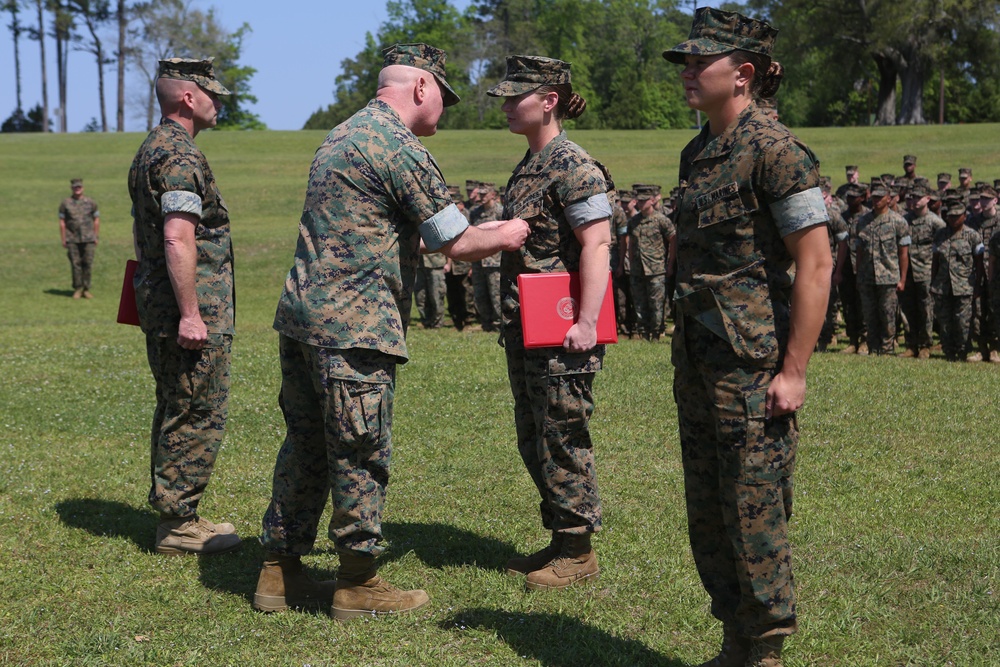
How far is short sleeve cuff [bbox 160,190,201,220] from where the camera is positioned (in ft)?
17.0

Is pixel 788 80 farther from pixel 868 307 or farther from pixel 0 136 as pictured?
pixel 868 307

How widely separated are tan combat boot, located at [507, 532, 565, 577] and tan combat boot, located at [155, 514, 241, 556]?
5.14ft

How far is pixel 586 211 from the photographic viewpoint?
4.87 meters

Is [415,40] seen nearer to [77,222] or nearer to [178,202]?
[77,222]

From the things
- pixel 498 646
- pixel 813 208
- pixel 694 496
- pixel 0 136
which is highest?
pixel 0 136

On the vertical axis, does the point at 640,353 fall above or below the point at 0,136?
below

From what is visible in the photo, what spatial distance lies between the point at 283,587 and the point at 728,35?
3.09 m

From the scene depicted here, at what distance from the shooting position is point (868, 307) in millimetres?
14484

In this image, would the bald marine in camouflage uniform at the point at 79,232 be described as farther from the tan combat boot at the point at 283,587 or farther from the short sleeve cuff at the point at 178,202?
the tan combat boot at the point at 283,587

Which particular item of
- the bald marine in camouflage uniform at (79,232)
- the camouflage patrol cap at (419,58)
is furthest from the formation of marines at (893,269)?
the bald marine in camouflage uniform at (79,232)

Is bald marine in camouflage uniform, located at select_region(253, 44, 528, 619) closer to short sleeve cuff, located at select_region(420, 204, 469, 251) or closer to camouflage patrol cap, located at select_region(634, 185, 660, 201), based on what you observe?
short sleeve cuff, located at select_region(420, 204, 469, 251)

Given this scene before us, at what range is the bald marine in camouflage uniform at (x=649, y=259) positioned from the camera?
51.5 feet

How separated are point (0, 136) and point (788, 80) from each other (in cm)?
5213

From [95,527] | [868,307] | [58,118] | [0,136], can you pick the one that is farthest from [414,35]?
[95,527]
